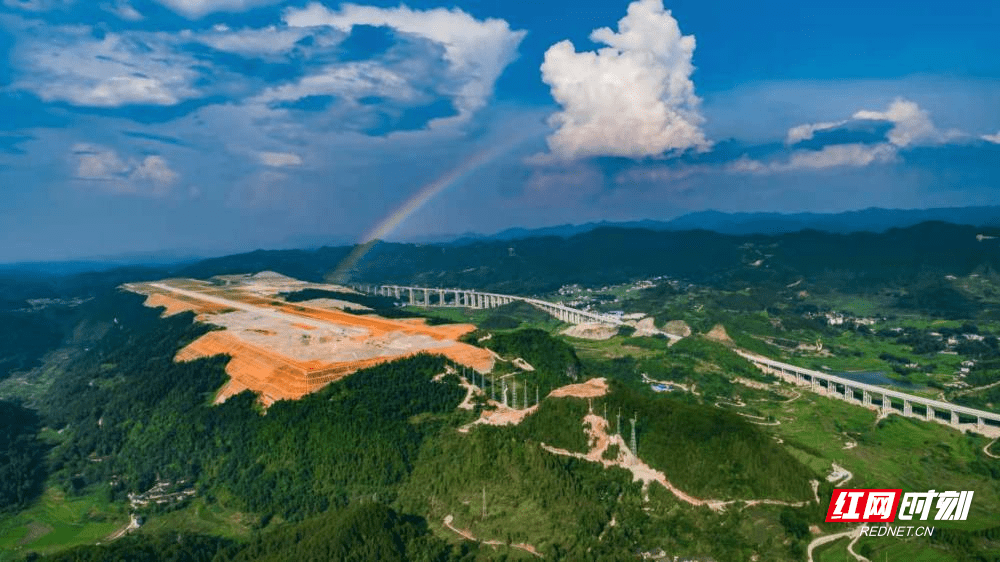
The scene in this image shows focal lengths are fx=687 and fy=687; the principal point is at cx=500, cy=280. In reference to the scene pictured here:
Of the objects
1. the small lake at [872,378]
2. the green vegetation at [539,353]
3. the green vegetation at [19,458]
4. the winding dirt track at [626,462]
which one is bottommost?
the small lake at [872,378]

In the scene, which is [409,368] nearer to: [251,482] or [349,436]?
[349,436]

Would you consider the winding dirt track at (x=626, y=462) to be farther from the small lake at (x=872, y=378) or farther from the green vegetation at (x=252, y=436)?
the small lake at (x=872, y=378)

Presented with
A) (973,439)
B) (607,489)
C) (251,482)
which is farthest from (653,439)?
(973,439)

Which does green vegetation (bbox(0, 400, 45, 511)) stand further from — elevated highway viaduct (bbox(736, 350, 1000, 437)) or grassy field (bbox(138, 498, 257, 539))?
elevated highway viaduct (bbox(736, 350, 1000, 437))

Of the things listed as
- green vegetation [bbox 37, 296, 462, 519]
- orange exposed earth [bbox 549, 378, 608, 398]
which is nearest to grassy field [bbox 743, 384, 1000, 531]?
orange exposed earth [bbox 549, 378, 608, 398]

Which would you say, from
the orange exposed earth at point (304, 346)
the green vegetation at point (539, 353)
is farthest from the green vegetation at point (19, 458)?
the green vegetation at point (539, 353)

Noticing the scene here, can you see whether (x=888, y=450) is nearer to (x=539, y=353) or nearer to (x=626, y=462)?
(x=626, y=462)
